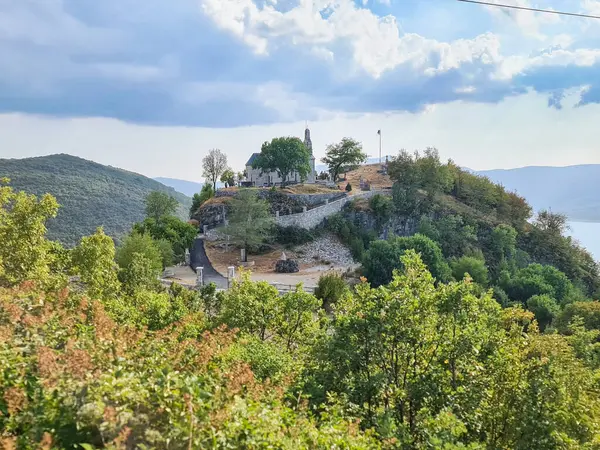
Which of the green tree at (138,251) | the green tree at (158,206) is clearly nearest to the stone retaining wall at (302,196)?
the green tree at (158,206)

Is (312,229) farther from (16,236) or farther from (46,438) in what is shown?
(46,438)

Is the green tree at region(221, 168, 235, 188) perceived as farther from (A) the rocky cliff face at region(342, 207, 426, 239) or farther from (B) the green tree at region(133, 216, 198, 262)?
(A) the rocky cliff face at region(342, 207, 426, 239)

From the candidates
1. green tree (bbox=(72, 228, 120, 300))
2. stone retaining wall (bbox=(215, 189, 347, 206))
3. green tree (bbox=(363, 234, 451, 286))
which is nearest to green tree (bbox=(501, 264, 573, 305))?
green tree (bbox=(363, 234, 451, 286))

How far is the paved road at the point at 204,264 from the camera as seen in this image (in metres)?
25.8

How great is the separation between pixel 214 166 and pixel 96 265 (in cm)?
3840

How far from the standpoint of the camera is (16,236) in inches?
385

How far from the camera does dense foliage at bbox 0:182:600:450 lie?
269 centimetres

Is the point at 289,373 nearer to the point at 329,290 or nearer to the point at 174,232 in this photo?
the point at 329,290

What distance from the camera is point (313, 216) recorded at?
123 ft

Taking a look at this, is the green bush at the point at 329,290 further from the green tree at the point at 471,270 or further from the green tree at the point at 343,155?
the green tree at the point at 343,155

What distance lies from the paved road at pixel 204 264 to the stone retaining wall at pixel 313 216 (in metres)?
6.67

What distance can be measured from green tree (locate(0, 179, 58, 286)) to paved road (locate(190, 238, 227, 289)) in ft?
48.6

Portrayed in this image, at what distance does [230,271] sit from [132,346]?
18.1m

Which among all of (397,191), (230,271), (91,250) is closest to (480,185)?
(397,191)
